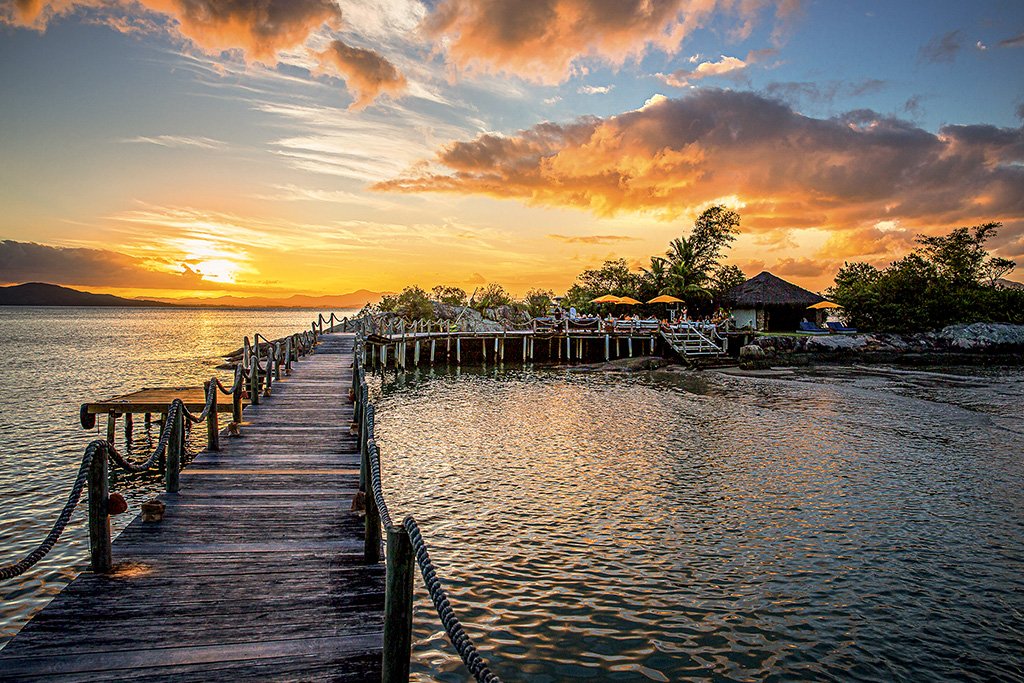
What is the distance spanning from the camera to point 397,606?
160 inches

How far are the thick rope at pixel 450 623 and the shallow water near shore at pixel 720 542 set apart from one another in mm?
3498

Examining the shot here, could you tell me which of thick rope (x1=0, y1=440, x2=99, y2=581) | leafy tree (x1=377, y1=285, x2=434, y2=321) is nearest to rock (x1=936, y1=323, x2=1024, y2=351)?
leafy tree (x1=377, y1=285, x2=434, y2=321)

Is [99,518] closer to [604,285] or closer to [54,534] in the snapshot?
[54,534]

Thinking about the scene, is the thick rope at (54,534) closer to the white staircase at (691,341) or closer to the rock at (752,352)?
the white staircase at (691,341)

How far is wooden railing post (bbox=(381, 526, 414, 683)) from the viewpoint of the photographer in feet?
13.2

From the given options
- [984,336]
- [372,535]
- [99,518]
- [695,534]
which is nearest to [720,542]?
[695,534]

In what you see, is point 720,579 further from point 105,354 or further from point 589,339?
point 105,354

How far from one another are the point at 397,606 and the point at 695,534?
7.94 m

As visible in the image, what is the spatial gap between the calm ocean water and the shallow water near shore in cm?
4

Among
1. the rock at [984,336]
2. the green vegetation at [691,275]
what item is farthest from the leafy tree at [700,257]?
the rock at [984,336]

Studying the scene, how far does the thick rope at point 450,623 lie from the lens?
312 centimetres

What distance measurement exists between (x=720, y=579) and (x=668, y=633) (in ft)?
6.12

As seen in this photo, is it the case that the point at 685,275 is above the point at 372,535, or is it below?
above

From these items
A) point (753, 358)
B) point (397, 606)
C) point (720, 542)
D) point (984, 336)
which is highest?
point (984, 336)
